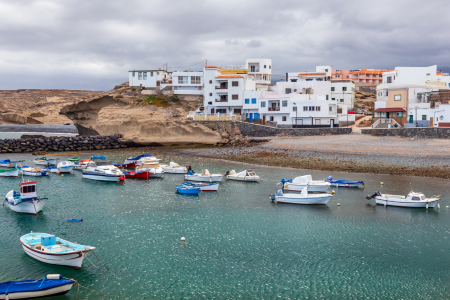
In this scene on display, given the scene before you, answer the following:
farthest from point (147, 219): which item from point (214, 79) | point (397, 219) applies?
point (214, 79)

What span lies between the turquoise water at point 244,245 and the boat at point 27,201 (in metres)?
0.63

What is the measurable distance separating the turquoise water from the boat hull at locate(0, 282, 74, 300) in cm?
64

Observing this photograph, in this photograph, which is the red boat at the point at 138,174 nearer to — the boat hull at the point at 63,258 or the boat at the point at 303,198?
the boat at the point at 303,198

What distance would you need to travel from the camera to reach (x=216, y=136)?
7312 centimetres

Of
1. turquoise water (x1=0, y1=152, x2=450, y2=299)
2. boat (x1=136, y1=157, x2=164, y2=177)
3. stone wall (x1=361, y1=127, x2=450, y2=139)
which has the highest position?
stone wall (x1=361, y1=127, x2=450, y2=139)

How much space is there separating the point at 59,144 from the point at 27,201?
4391cm

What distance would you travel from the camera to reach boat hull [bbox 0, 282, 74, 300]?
16.1m

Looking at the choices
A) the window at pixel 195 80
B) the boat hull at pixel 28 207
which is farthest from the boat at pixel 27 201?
the window at pixel 195 80

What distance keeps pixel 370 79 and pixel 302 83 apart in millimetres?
70636

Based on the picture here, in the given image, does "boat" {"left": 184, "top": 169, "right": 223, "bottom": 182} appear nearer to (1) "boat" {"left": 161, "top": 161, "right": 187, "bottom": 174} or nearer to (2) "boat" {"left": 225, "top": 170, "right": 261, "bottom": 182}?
(2) "boat" {"left": 225, "top": 170, "right": 261, "bottom": 182}

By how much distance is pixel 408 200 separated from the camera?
3141cm

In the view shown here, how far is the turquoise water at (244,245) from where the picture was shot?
18344mm

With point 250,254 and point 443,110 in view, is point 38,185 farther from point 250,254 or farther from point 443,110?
point 443,110

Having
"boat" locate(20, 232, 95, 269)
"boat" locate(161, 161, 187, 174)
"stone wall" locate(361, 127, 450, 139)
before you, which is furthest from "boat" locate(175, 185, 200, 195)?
"stone wall" locate(361, 127, 450, 139)
